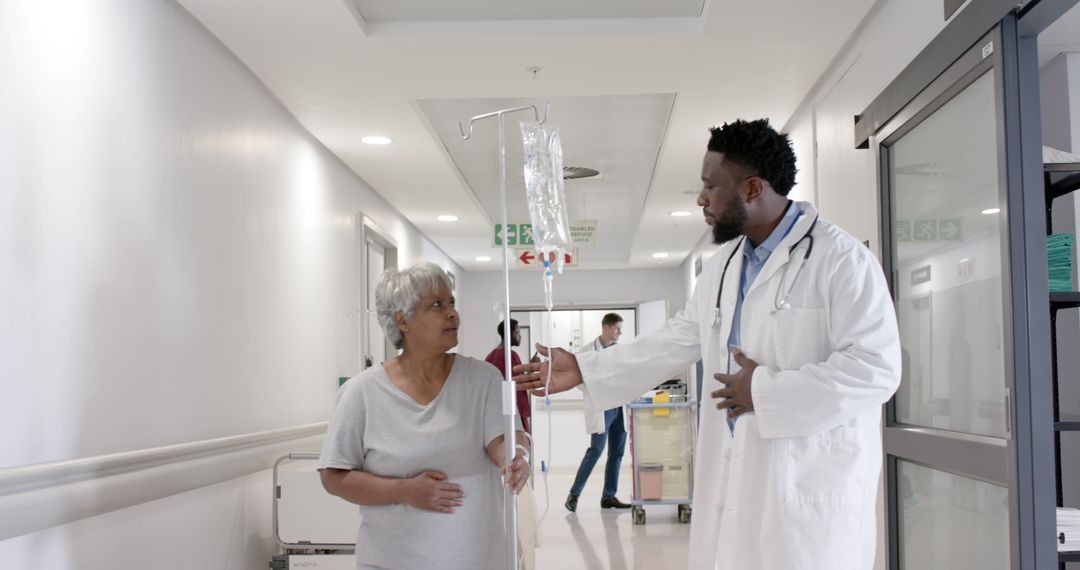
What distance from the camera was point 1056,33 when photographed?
11.7 ft

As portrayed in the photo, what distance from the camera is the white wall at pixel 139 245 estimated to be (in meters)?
2.77

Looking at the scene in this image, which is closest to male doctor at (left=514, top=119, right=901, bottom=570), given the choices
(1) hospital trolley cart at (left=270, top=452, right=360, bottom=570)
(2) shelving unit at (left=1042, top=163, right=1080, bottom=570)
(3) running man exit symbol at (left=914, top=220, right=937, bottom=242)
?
(2) shelving unit at (left=1042, top=163, right=1080, bottom=570)

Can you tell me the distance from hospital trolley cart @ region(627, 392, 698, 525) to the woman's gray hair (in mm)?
5244

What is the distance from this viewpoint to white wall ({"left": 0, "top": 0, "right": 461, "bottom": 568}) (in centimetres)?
277

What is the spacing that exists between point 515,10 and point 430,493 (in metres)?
2.57

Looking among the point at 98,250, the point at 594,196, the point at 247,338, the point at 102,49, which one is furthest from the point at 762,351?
the point at 594,196

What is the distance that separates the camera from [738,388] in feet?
7.07

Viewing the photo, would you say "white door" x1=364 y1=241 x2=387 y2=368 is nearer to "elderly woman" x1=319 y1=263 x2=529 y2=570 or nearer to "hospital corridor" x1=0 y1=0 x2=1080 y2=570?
"hospital corridor" x1=0 y1=0 x2=1080 y2=570

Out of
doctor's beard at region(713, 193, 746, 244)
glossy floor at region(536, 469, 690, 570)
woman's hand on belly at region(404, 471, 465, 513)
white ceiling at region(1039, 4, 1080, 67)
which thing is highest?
white ceiling at region(1039, 4, 1080, 67)

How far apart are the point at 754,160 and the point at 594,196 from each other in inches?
263

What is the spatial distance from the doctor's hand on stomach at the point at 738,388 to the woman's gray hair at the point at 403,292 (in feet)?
2.39

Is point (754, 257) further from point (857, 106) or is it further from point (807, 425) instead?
point (857, 106)

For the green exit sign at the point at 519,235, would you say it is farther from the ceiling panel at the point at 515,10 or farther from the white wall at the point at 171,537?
the ceiling panel at the point at 515,10

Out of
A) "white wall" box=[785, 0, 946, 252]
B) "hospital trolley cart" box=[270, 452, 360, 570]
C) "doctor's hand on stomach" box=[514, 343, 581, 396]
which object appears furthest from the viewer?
"hospital trolley cart" box=[270, 452, 360, 570]
